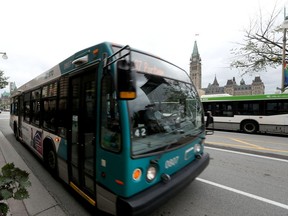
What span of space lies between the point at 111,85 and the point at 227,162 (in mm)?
4766

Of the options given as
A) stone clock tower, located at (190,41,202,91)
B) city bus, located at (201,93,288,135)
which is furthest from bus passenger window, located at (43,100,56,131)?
stone clock tower, located at (190,41,202,91)

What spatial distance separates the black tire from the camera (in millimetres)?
11727

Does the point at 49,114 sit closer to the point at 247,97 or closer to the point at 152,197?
the point at 152,197

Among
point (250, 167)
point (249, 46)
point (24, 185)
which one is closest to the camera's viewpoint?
point (24, 185)

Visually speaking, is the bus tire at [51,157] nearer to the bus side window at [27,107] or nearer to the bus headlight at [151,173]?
the bus side window at [27,107]

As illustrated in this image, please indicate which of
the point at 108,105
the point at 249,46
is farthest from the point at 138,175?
the point at 249,46

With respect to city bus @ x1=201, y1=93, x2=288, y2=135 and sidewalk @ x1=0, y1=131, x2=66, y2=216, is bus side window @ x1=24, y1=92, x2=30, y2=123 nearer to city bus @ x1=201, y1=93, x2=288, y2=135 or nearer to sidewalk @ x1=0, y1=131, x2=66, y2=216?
sidewalk @ x1=0, y1=131, x2=66, y2=216

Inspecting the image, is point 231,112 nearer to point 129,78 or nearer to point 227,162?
point 227,162

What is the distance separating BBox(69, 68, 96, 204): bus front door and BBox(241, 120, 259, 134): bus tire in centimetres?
1199

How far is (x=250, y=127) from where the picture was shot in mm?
12000

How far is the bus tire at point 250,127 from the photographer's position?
1172cm

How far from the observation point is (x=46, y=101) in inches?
180

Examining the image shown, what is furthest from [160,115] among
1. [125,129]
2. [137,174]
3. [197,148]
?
[197,148]

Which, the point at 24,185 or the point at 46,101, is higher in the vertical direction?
the point at 46,101
